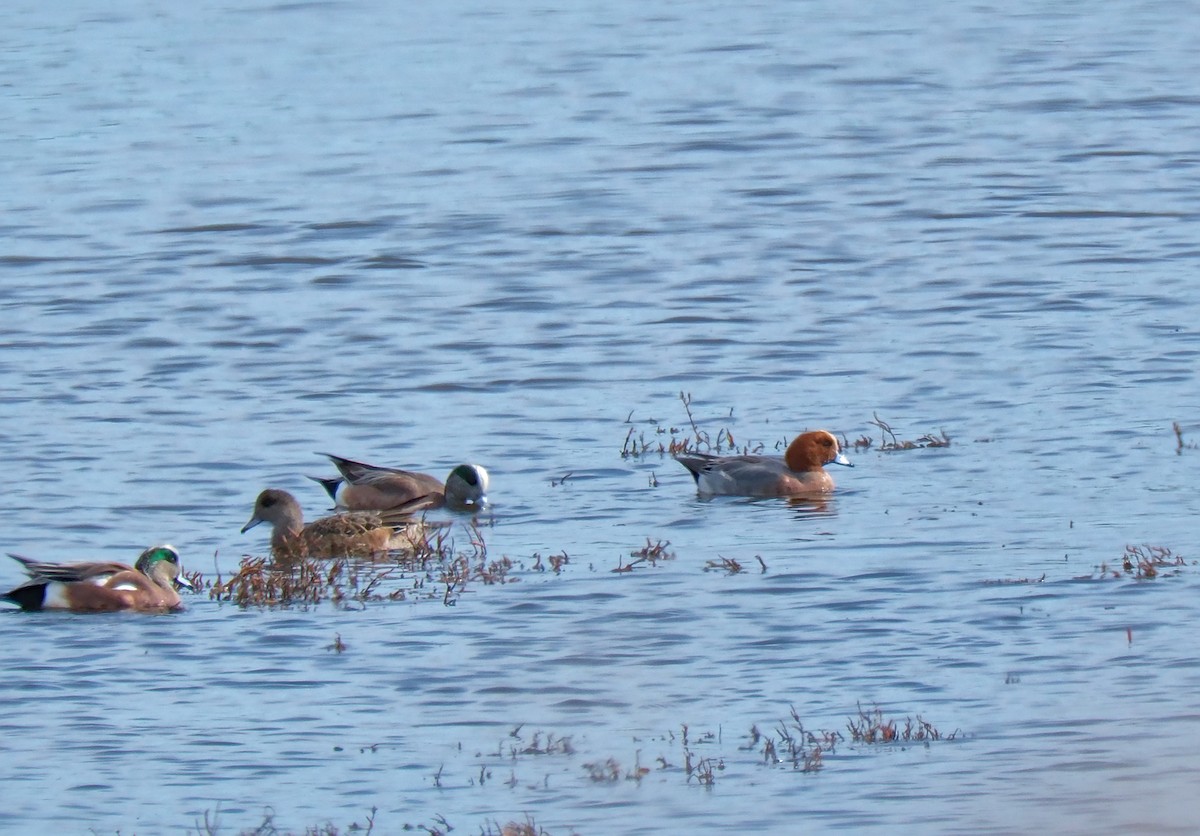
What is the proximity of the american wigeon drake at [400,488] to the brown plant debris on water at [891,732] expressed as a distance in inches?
175

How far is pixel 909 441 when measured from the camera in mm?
13469

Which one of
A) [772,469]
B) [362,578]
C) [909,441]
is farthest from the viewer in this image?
[909,441]

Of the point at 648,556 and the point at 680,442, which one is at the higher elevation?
the point at 680,442

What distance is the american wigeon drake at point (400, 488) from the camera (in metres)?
12.7

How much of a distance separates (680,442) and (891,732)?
5749 millimetres

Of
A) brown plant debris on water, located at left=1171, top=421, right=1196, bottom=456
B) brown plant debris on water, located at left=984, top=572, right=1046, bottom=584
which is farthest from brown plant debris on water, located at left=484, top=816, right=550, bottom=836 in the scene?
brown plant debris on water, located at left=1171, top=421, right=1196, bottom=456

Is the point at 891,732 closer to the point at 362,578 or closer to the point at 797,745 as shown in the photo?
the point at 797,745

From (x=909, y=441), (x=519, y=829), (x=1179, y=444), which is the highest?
(x=909, y=441)

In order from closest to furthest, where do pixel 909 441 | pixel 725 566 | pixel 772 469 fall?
pixel 725 566, pixel 772 469, pixel 909 441

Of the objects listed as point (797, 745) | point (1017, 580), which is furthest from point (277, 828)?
point (1017, 580)

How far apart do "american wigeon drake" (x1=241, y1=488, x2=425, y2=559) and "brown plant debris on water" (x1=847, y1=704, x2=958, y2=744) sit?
369 cm

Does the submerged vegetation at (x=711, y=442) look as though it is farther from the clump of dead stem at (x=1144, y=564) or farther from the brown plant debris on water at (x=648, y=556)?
the clump of dead stem at (x=1144, y=564)

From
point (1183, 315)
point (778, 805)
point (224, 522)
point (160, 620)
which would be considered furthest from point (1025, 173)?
point (778, 805)

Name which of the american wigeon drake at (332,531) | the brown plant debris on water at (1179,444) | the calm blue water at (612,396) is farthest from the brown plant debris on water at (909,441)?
the american wigeon drake at (332,531)
